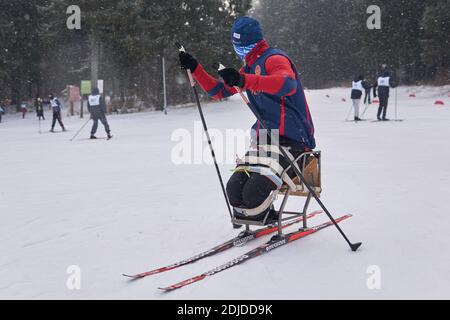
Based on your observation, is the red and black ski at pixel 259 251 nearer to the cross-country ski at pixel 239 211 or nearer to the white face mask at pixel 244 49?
the cross-country ski at pixel 239 211

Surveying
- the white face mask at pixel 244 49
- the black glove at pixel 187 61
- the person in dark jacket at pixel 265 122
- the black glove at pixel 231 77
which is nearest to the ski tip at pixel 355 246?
the person in dark jacket at pixel 265 122

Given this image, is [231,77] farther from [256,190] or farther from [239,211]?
[239,211]

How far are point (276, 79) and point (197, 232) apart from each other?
6.03 ft

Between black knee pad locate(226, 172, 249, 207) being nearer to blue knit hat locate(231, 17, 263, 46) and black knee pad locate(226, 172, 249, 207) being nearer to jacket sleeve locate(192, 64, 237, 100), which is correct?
jacket sleeve locate(192, 64, 237, 100)

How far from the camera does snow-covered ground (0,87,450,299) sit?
345 centimetres

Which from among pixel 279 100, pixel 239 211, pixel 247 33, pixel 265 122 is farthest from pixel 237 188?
pixel 247 33

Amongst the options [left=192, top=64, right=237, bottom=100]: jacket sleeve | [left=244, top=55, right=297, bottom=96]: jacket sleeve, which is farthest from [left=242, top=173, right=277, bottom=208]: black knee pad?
[left=192, top=64, right=237, bottom=100]: jacket sleeve

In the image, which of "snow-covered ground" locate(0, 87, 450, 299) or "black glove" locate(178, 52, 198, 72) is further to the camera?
"black glove" locate(178, 52, 198, 72)

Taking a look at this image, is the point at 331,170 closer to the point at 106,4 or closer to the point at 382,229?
the point at 382,229

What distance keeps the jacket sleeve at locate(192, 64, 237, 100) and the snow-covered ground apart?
132 centimetres

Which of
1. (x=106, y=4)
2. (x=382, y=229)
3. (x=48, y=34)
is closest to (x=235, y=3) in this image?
(x=106, y=4)

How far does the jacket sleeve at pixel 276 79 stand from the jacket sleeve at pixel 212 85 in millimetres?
626

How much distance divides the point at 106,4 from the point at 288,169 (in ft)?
→ 86.2

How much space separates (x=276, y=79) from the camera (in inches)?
148
